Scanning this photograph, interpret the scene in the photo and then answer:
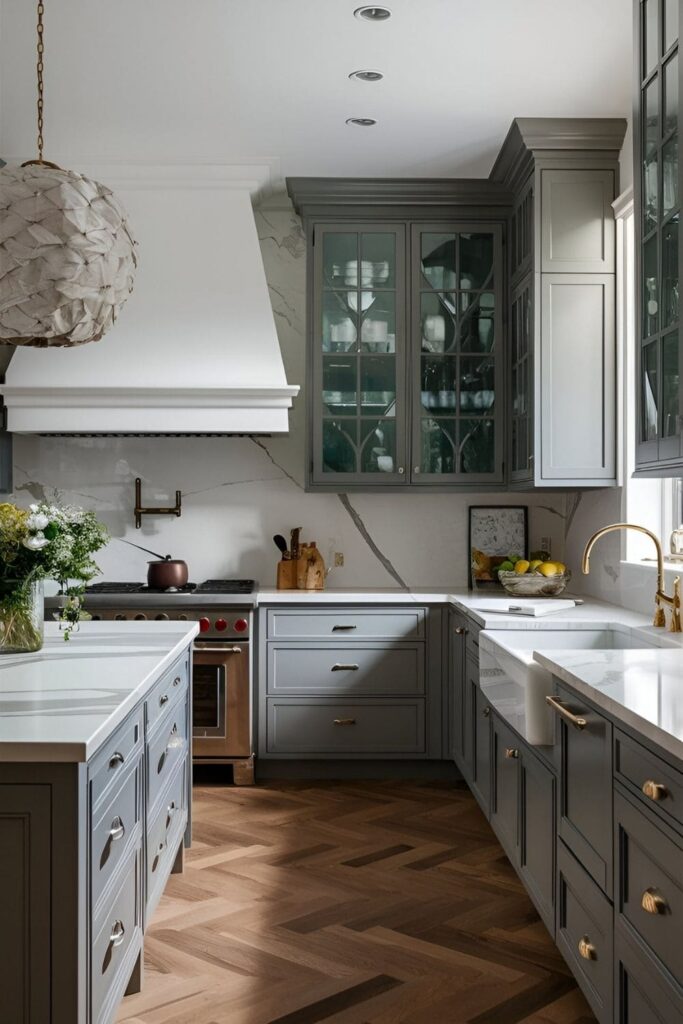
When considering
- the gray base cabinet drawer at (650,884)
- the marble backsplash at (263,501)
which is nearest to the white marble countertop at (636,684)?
the gray base cabinet drawer at (650,884)

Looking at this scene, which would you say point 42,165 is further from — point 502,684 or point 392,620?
point 392,620

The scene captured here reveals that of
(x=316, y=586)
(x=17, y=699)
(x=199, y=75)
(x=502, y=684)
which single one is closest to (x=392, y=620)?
(x=316, y=586)

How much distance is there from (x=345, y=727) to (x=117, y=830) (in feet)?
8.72

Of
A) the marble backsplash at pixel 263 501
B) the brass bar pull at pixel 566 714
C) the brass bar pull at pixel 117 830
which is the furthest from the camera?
the marble backsplash at pixel 263 501

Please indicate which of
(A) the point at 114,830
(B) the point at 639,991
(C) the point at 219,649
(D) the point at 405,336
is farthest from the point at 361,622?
(B) the point at 639,991

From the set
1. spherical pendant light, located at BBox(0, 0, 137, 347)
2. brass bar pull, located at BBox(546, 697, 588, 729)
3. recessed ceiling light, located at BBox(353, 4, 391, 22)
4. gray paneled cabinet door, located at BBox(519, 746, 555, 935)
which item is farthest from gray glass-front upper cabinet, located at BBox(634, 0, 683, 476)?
spherical pendant light, located at BBox(0, 0, 137, 347)

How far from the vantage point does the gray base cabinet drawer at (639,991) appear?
1758 millimetres

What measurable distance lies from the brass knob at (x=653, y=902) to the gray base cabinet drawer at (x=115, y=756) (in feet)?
3.42

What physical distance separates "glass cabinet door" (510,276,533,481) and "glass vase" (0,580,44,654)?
7.76 ft

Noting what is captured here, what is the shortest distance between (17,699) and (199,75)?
102 inches

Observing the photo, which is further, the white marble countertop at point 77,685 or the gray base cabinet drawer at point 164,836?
the gray base cabinet drawer at point 164,836

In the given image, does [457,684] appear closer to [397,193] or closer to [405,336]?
[405,336]

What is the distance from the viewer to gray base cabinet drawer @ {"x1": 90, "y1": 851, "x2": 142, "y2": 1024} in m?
1.90

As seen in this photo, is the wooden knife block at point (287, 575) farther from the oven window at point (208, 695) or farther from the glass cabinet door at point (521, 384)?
the glass cabinet door at point (521, 384)
